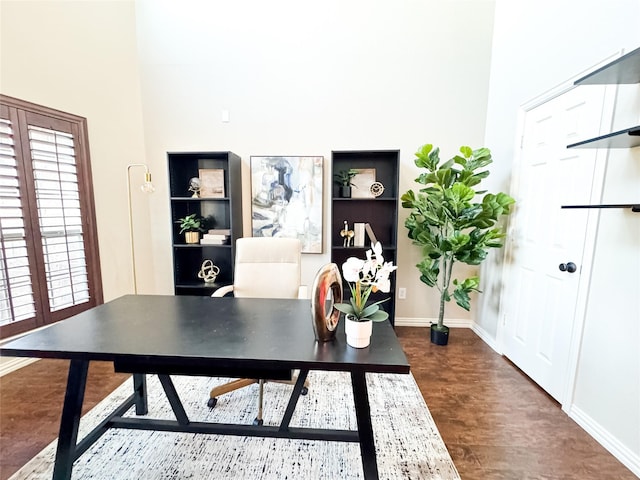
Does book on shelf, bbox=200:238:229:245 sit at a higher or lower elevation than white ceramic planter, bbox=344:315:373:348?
higher

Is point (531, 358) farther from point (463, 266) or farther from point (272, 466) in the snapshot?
point (272, 466)

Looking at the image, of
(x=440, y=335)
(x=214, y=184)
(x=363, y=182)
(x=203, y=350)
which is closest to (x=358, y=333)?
(x=203, y=350)

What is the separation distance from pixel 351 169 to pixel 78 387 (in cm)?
251

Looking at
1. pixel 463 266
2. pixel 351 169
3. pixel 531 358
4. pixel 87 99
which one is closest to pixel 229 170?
pixel 351 169

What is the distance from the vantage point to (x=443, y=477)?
1.30 m

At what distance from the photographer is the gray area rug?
52.4 inches

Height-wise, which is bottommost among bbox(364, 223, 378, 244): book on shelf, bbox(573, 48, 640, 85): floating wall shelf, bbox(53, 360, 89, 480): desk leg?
bbox(53, 360, 89, 480): desk leg

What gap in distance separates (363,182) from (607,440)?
242 centimetres

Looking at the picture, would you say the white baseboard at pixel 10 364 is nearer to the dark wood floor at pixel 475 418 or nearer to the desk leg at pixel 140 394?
the dark wood floor at pixel 475 418

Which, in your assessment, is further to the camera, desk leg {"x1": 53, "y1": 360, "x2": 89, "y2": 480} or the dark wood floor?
the dark wood floor

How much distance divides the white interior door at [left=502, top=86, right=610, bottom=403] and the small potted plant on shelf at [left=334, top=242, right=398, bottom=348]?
1.49 metres

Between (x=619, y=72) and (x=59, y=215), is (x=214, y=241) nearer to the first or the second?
(x=59, y=215)

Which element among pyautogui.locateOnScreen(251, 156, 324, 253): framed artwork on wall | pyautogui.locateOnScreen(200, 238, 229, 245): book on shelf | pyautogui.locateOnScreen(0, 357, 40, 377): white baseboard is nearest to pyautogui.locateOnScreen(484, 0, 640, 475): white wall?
pyautogui.locateOnScreen(251, 156, 324, 253): framed artwork on wall

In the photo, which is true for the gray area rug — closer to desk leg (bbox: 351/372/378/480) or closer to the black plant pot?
desk leg (bbox: 351/372/378/480)
